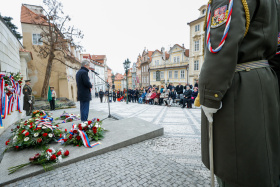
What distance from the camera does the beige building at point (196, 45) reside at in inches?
1066

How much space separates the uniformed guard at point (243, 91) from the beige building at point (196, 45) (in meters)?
28.1

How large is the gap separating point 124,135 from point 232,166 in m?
2.88

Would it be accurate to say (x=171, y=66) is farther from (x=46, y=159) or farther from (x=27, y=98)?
(x=46, y=159)

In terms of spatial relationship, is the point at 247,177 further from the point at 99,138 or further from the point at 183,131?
the point at 183,131

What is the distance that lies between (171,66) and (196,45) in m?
9.82

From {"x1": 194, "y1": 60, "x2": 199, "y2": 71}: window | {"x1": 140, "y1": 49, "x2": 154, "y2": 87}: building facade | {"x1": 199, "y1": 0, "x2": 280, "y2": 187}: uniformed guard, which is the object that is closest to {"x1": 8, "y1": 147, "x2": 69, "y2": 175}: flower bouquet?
{"x1": 199, "y1": 0, "x2": 280, "y2": 187}: uniformed guard

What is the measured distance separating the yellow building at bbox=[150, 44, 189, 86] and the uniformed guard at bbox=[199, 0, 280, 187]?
33.7 meters

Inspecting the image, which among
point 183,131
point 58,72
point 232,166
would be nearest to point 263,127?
point 232,166

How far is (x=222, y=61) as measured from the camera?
112cm

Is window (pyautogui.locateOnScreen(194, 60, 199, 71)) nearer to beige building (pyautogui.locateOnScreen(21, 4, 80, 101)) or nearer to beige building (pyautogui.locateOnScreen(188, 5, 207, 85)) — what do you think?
beige building (pyautogui.locateOnScreen(188, 5, 207, 85))

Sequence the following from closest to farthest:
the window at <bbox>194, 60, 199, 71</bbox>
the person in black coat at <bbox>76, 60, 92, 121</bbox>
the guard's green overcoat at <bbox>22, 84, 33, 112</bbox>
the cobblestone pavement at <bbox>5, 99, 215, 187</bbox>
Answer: the cobblestone pavement at <bbox>5, 99, 215, 187</bbox> < the person in black coat at <bbox>76, 60, 92, 121</bbox> < the guard's green overcoat at <bbox>22, 84, 33, 112</bbox> < the window at <bbox>194, 60, 199, 71</bbox>

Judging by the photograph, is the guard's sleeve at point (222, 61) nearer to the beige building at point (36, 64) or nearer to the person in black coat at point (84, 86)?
Result: the person in black coat at point (84, 86)

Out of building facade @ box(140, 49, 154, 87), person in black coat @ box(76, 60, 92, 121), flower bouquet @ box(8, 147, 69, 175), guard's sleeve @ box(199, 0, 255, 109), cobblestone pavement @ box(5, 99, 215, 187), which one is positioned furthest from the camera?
building facade @ box(140, 49, 154, 87)

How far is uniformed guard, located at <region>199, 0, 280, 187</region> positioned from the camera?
1109 millimetres
